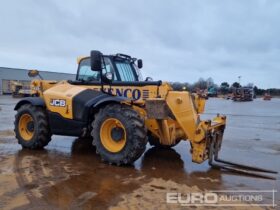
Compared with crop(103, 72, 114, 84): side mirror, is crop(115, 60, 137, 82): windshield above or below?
above

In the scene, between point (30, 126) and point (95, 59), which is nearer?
point (95, 59)

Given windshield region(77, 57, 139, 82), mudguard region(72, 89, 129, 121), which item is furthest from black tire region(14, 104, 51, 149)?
windshield region(77, 57, 139, 82)

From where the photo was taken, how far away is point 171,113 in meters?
6.73

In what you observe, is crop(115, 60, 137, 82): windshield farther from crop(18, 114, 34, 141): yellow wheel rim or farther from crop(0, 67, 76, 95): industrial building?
crop(0, 67, 76, 95): industrial building

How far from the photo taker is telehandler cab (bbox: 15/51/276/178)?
257 inches

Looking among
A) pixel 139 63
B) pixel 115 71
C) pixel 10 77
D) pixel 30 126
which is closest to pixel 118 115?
pixel 115 71

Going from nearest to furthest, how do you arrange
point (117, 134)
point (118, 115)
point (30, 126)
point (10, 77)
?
point (118, 115)
point (117, 134)
point (30, 126)
point (10, 77)

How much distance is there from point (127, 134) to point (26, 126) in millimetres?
3491

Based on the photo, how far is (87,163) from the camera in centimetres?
707

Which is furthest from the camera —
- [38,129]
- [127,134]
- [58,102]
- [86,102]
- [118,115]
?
[38,129]

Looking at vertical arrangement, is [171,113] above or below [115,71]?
below

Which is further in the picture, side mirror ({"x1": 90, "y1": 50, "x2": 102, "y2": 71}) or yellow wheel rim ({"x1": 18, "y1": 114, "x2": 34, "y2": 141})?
→ yellow wheel rim ({"x1": 18, "y1": 114, "x2": 34, "y2": 141})

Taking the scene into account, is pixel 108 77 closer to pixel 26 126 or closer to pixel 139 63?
pixel 139 63

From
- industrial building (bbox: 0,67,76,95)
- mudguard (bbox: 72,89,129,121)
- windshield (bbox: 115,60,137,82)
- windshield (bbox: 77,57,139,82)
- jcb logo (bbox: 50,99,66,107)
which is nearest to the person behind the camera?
mudguard (bbox: 72,89,129,121)
